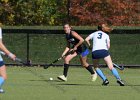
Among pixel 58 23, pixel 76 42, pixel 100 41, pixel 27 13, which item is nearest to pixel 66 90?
pixel 100 41

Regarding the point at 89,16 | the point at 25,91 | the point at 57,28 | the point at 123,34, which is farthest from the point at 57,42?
the point at 25,91

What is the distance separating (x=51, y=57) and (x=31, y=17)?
9056 mm

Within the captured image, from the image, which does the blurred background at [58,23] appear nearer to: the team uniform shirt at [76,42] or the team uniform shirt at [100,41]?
the team uniform shirt at [76,42]

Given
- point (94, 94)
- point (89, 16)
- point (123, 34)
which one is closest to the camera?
point (94, 94)

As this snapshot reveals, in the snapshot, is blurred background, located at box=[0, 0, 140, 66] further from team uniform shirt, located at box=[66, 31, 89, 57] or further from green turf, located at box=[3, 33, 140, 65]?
team uniform shirt, located at box=[66, 31, 89, 57]

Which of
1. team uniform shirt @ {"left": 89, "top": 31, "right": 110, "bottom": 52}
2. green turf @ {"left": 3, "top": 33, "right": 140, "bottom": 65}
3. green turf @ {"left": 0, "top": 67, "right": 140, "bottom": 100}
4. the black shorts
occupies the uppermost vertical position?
team uniform shirt @ {"left": 89, "top": 31, "right": 110, "bottom": 52}

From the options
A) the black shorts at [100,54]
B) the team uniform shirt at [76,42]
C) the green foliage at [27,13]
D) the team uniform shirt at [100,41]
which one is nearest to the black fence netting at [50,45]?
the green foliage at [27,13]

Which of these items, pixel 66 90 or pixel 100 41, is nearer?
pixel 66 90

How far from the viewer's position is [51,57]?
27359mm

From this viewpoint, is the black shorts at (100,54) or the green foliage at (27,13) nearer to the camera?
the black shorts at (100,54)

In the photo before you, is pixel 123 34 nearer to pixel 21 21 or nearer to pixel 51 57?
pixel 51 57

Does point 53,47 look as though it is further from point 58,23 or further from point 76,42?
point 58,23

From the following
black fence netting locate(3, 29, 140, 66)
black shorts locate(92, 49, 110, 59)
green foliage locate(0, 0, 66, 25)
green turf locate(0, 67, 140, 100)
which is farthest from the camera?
green foliage locate(0, 0, 66, 25)

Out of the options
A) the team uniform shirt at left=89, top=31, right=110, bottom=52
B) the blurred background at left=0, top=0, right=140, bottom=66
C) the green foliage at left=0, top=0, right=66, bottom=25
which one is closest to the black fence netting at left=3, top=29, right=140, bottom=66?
the blurred background at left=0, top=0, right=140, bottom=66
